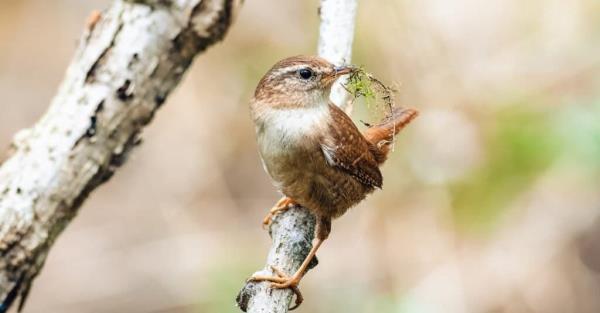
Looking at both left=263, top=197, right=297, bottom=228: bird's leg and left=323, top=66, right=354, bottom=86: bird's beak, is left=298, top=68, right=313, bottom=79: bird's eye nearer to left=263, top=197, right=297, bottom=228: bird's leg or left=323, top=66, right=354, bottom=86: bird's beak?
left=323, top=66, right=354, bottom=86: bird's beak

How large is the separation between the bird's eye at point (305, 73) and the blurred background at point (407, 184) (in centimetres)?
159

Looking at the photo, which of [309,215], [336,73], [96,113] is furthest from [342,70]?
[96,113]

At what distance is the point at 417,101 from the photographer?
527cm

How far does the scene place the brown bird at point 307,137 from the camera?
322cm

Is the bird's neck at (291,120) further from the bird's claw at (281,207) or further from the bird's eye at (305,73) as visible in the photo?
the bird's claw at (281,207)

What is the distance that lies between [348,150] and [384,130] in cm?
41

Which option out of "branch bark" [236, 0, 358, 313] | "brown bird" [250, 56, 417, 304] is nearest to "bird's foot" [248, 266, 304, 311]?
"branch bark" [236, 0, 358, 313]

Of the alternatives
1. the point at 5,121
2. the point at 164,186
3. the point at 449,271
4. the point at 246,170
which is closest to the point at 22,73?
the point at 5,121

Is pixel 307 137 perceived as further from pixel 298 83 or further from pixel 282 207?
pixel 282 207

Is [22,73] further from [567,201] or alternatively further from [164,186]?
[567,201]

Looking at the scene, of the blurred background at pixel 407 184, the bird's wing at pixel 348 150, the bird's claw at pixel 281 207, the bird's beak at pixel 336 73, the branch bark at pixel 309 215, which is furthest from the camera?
the blurred background at pixel 407 184

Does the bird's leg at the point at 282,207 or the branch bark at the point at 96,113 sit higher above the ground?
the branch bark at the point at 96,113

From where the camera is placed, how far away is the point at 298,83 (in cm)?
325

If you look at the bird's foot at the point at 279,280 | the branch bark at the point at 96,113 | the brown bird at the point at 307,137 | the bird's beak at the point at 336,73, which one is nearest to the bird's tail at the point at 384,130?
the brown bird at the point at 307,137
